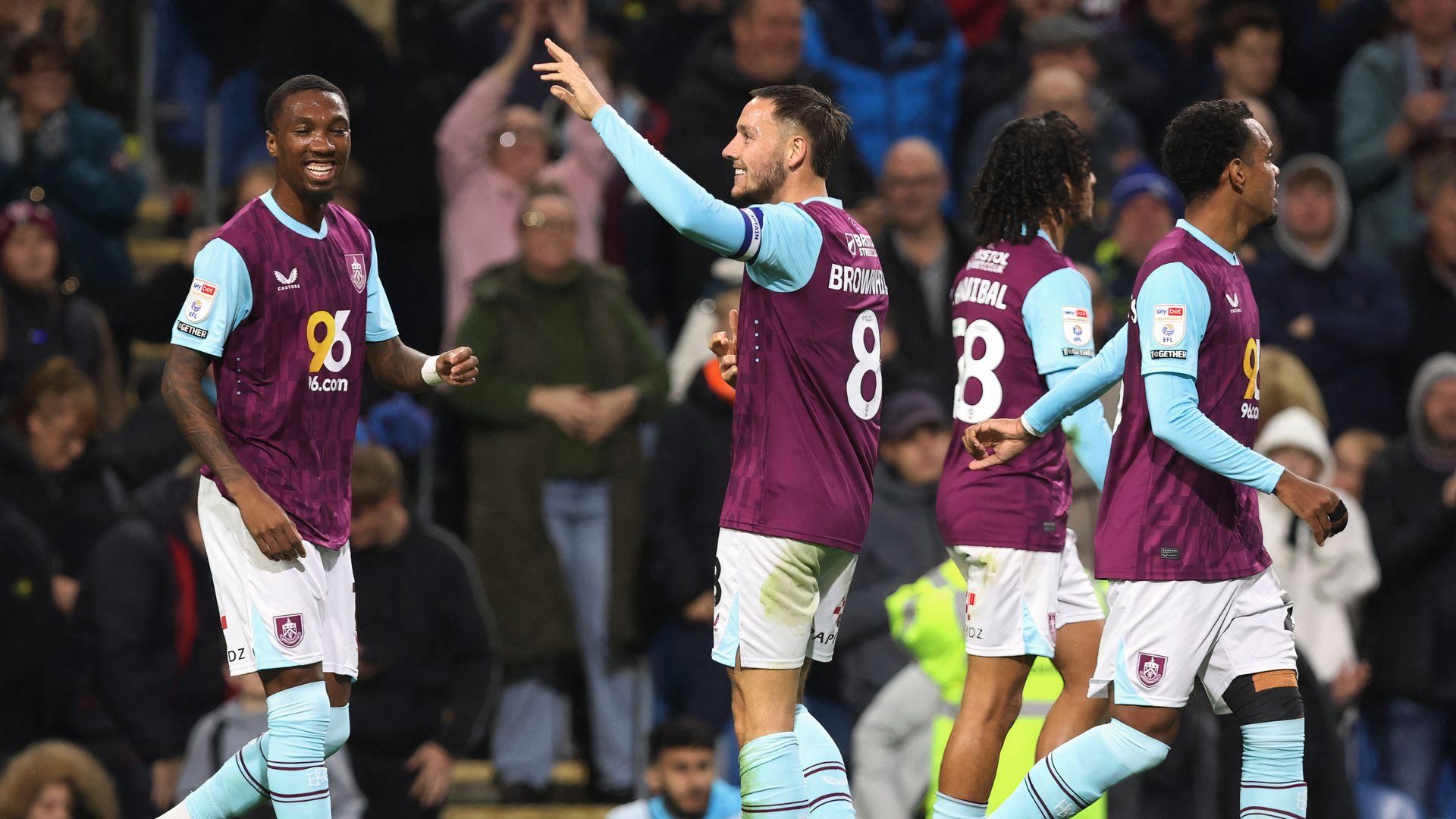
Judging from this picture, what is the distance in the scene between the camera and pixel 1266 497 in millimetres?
10586

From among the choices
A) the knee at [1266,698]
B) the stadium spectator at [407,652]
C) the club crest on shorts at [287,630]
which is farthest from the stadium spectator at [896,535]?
the club crest on shorts at [287,630]

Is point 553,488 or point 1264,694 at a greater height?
point 553,488

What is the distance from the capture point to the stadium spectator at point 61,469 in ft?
33.7

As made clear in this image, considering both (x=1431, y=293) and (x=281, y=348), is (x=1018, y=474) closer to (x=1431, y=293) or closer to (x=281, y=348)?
(x=281, y=348)

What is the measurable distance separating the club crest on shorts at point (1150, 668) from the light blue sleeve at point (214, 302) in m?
2.99

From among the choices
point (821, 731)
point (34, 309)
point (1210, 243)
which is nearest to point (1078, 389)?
point (1210, 243)

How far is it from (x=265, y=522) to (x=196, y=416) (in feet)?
1.27

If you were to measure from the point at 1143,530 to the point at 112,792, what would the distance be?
17.2 feet

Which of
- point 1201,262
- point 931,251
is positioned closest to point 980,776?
point 1201,262

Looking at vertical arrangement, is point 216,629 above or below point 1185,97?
below

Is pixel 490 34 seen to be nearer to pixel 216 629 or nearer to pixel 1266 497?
pixel 216 629

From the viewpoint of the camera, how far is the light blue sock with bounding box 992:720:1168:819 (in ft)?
21.1

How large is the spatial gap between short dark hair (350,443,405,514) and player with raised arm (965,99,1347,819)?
3.82 meters

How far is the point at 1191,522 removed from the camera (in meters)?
6.46
